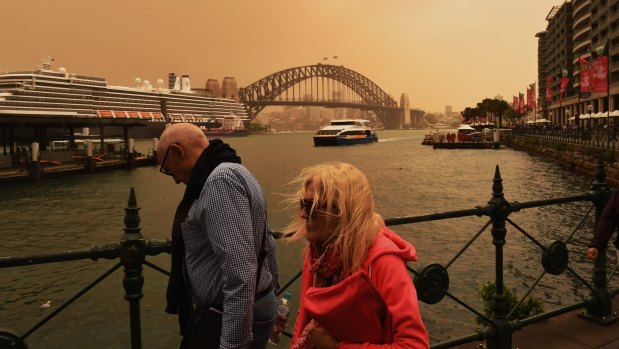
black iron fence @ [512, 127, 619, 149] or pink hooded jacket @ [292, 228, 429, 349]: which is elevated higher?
black iron fence @ [512, 127, 619, 149]

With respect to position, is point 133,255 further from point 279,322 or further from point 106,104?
point 106,104

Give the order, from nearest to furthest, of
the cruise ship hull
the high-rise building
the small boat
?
the cruise ship hull → the small boat → the high-rise building

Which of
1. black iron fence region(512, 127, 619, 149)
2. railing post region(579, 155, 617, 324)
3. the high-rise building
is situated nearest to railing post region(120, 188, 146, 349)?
railing post region(579, 155, 617, 324)

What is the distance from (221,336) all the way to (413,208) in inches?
877

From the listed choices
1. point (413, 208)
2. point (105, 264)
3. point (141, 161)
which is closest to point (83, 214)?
point (105, 264)

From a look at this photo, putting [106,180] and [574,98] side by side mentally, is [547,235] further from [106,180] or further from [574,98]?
[574,98]

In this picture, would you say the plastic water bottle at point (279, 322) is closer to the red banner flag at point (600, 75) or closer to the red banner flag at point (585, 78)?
the red banner flag at point (600, 75)

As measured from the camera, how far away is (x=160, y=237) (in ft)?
59.4

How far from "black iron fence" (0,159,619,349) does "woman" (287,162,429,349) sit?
1.12 meters

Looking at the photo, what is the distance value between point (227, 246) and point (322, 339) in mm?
583

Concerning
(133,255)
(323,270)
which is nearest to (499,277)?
(323,270)

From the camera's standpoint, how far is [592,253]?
422 cm

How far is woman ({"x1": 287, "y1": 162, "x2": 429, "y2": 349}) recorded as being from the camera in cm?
176

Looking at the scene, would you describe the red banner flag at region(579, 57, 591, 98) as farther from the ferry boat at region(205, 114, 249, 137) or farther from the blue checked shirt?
the ferry boat at region(205, 114, 249, 137)
